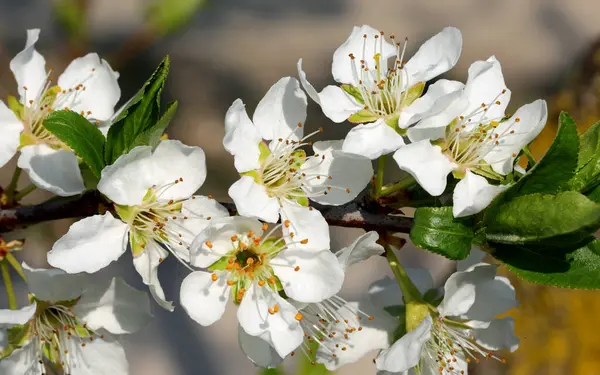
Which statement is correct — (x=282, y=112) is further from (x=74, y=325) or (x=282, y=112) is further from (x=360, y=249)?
(x=74, y=325)

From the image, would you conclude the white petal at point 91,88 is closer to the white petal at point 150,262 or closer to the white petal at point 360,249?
the white petal at point 150,262

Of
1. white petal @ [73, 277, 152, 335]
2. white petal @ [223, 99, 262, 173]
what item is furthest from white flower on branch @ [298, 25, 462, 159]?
white petal @ [73, 277, 152, 335]

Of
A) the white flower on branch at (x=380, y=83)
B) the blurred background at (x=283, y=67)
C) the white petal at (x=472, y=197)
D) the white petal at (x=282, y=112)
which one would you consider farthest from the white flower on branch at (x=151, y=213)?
the blurred background at (x=283, y=67)

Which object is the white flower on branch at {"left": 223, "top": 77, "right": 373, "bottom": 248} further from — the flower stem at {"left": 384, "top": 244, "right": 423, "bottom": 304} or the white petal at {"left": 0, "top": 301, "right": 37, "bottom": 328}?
the white petal at {"left": 0, "top": 301, "right": 37, "bottom": 328}

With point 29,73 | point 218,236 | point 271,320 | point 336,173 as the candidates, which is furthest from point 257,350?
point 29,73

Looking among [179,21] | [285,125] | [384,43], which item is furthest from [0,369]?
[179,21]

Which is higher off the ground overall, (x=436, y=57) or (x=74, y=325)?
(x=436, y=57)
